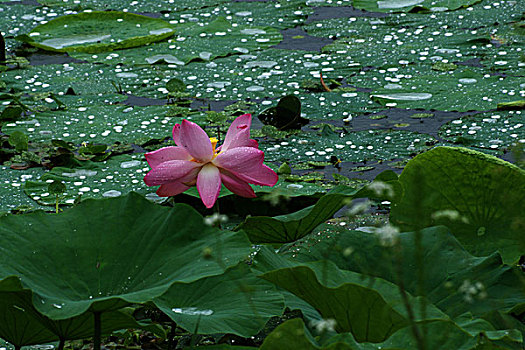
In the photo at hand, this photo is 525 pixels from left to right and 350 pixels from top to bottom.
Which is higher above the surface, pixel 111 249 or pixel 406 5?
pixel 111 249

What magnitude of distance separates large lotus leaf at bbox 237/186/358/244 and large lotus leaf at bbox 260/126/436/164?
0.83 meters

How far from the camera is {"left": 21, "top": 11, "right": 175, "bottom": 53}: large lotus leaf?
3483mm

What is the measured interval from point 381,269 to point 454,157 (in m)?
0.39

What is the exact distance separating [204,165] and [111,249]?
30 centimetres

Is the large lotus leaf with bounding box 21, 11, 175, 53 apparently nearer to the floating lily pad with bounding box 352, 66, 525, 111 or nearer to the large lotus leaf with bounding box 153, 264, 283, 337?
the floating lily pad with bounding box 352, 66, 525, 111

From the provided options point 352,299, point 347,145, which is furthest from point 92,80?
point 352,299

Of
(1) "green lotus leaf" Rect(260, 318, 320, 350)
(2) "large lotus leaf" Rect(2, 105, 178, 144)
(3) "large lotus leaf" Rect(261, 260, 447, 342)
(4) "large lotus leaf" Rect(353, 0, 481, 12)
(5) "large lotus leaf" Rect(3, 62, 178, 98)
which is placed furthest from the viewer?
(4) "large lotus leaf" Rect(353, 0, 481, 12)

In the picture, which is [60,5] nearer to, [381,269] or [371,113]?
[371,113]

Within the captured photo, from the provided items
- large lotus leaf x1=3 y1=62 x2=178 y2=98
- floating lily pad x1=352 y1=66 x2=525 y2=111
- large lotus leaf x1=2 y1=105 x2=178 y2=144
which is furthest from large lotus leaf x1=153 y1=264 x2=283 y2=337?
large lotus leaf x1=3 y1=62 x2=178 y2=98

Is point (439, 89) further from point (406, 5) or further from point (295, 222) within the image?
point (295, 222)

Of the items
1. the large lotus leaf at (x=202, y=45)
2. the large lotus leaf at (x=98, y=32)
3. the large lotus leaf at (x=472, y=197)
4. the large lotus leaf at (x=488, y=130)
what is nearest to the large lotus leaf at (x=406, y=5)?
the large lotus leaf at (x=202, y=45)

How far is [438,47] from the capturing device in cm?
329

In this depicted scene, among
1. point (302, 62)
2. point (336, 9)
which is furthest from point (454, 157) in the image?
point (336, 9)

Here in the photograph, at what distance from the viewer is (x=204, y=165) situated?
142 centimetres
